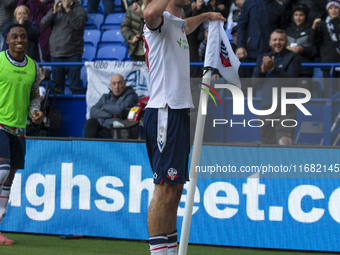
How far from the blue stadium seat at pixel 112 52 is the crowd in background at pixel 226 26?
1.10 metres

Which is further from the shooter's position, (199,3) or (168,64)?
(199,3)

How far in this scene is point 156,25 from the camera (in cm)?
472

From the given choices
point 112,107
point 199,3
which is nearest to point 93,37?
point 199,3

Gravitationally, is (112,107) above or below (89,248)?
above

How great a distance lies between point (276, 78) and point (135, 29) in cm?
344

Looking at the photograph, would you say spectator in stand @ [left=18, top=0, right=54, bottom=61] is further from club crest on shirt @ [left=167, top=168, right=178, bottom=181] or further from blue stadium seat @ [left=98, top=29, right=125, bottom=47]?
club crest on shirt @ [left=167, top=168, right=178, bottom=181]

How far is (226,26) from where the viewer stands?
1194 cm

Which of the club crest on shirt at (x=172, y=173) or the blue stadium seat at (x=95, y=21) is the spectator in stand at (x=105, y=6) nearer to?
the blue stadium seat at (x=95, y=21)

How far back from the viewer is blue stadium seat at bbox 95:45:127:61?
1259cm

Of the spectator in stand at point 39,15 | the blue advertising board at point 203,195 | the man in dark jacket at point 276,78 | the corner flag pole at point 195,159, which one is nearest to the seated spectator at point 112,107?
the blue advertising board at point 203,195

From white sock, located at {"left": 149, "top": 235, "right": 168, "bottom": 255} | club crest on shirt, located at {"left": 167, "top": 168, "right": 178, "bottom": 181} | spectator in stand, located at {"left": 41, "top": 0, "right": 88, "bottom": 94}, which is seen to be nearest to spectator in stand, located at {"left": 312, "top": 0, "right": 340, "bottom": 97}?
spectator in stand, located at {"left": 41, "top": 0, "right": 88, "bottom": 94}

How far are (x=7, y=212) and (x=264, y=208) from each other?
314 cm

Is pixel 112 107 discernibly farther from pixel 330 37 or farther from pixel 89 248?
pixel 330 37

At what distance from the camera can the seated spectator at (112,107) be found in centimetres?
944
